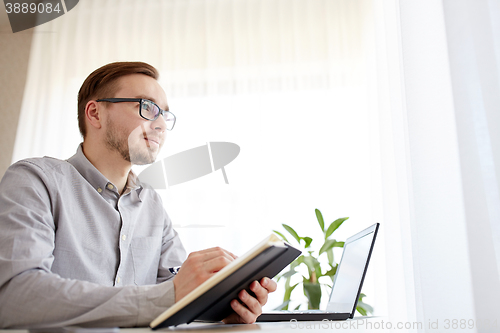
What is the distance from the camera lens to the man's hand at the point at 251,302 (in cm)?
65

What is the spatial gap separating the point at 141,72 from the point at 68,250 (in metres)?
0.66

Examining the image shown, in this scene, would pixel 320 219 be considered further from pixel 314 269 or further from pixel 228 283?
pixel 228 283

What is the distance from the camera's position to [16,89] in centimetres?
246

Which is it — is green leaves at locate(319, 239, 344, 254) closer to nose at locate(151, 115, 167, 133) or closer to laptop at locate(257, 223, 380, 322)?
laptop at locate(257, 223, 380, 322)

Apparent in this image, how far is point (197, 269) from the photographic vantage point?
609 mm

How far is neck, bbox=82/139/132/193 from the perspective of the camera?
3.61ft

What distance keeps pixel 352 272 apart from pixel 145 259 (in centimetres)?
57

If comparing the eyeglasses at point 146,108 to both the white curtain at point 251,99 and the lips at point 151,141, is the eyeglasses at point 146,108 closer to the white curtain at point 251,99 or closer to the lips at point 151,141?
the lips at point 151,141

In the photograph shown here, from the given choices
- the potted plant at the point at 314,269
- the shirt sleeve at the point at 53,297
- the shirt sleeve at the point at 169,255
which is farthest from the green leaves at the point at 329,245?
the shirt sleeve at the point at 53,297

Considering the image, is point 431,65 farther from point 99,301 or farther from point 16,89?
point 16,89

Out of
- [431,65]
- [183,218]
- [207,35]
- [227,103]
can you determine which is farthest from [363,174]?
[431,65]

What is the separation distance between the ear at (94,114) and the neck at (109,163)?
0.27ft

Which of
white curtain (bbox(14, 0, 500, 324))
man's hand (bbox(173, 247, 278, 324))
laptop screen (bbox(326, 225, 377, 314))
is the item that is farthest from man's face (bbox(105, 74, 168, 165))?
white curtain (bbox(14, 0, 500, 324))

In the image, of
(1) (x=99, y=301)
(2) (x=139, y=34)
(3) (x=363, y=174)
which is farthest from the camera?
(2) (x=139, y=34)
